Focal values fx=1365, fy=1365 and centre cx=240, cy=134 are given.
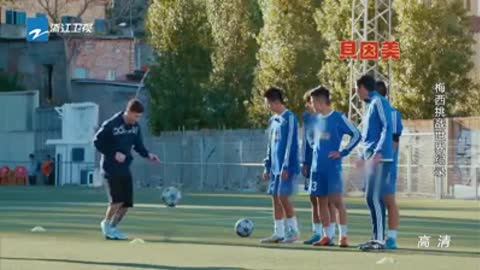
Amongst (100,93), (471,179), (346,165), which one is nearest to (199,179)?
(346,165)

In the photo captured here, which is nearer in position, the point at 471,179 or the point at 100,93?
the point at 471,179

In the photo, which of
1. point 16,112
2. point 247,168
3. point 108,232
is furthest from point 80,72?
point 108,232

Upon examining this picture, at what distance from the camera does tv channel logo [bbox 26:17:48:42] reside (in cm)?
7350

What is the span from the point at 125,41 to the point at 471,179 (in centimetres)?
4033

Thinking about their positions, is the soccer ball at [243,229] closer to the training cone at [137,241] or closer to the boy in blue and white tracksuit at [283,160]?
the boy in blue and white tracksuit at [283,160]

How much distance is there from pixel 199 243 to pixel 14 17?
2517 inches

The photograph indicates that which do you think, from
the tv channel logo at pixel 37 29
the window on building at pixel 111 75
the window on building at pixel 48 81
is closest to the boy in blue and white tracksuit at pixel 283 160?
the window on building at pixel 48 81

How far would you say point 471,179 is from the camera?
39.7 m

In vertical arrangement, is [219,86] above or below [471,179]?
above

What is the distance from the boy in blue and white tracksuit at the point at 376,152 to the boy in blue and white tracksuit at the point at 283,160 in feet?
4.68

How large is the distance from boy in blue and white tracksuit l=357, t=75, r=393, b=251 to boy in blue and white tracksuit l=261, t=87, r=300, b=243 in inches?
56.2

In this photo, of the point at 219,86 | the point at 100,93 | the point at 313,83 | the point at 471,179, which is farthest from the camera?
the point at 100,93

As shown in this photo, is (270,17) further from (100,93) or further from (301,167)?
(301,167)

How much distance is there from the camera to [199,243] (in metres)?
17.6
